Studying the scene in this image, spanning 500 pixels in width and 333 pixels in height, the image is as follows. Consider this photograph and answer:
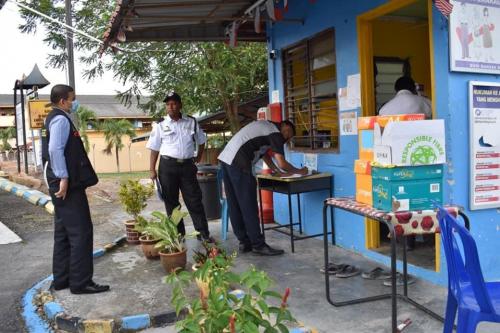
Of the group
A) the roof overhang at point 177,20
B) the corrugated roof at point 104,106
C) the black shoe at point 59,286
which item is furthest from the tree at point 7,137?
the black shoe at point 59,286

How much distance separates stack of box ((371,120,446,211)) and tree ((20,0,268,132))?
26.4 feet

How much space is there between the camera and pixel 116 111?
155ft

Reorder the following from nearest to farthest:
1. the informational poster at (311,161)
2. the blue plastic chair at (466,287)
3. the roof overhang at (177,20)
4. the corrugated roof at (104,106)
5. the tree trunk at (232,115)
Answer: the blue plastic chair at (466,287) → the roof overhang at (177,20) → the informational poster at (311,161) → the tree trunk at (232,115) → the corrugated roof at (104,106)

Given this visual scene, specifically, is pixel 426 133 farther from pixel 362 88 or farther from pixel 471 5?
pixel 362 88

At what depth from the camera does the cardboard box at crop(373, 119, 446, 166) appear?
305 centimetres

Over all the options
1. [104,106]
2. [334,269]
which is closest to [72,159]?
[334,269]

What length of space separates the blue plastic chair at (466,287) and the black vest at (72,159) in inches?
116

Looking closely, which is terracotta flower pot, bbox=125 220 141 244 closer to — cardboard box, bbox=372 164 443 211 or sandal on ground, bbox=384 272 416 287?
sandal on ground, bbox=384 272 416 287

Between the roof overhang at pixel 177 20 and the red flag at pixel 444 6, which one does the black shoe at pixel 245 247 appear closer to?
the roof overhang at pixel 177 20

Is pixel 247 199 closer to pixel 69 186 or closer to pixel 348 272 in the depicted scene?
pixel 348 272

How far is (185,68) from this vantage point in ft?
38.7

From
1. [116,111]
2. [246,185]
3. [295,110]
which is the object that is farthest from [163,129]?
[116,111]

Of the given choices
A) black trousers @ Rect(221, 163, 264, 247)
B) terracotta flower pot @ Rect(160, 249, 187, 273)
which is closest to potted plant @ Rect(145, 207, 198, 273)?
terracotta flower pot @ Rect(160, 249, 187, 273)

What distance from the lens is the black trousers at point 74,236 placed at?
4215 millimetres
